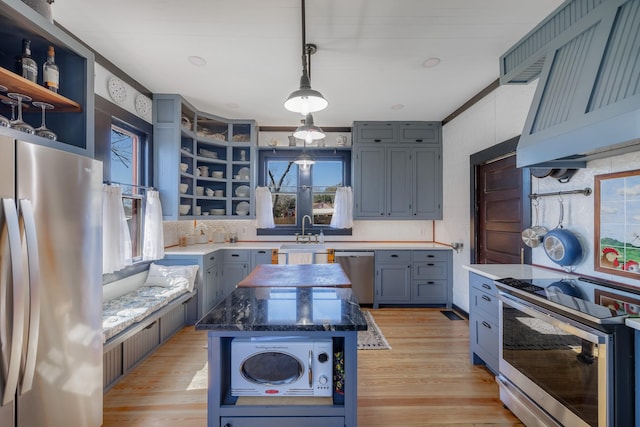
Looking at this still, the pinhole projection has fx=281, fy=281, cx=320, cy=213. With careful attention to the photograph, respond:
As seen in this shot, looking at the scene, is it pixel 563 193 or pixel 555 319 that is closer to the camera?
pixel 555 319

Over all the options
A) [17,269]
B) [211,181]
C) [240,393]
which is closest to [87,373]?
[17,269]

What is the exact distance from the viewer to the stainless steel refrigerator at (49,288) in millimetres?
1130

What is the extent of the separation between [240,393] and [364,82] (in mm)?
2944

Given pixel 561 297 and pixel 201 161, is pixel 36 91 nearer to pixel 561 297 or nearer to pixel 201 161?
pixel 201 161

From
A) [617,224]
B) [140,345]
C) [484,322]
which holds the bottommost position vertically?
[140,345]

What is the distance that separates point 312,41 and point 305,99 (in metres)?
0.89

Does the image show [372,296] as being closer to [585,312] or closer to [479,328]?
[479,328]

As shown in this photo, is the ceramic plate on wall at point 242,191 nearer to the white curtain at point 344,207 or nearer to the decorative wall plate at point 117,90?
the white curtain at point 344,207

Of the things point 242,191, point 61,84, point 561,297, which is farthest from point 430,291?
point 61,84

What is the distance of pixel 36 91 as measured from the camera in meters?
1.56

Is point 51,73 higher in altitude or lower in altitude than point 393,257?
higher

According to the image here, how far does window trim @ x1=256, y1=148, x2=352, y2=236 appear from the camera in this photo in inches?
181

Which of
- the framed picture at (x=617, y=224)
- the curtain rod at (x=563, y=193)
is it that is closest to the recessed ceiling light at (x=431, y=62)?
the curtain rod at (x=563, y=193)

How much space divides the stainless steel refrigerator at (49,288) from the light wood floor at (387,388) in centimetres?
47
